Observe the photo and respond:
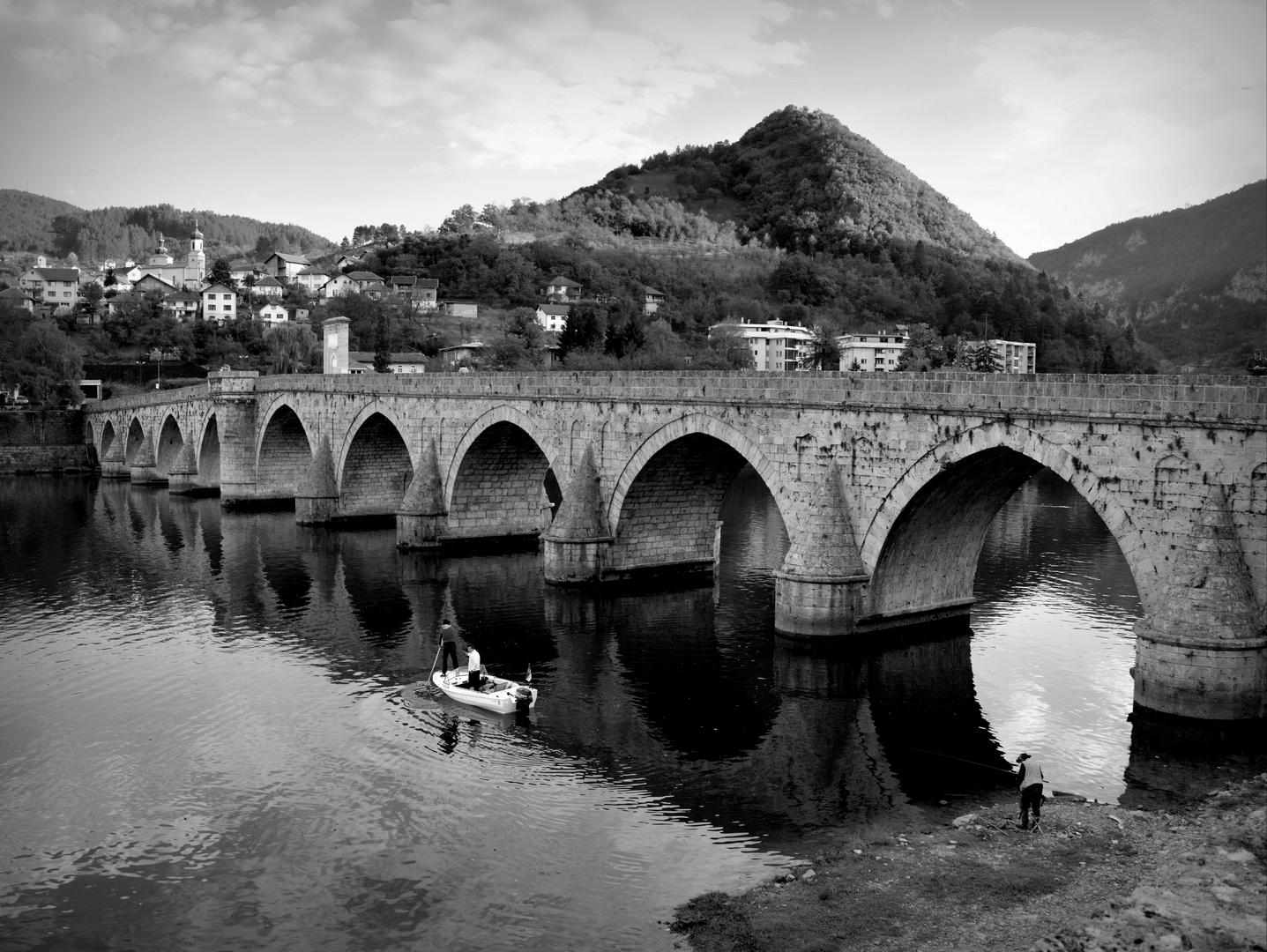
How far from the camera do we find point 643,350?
82938 mm

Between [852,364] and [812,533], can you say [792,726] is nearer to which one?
[812,533]

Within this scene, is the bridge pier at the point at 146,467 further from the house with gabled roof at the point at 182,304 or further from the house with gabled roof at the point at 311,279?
the house with gabled roof at the point at 311,279

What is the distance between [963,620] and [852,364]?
200ft

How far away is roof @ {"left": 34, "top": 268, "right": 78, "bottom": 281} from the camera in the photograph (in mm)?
129875

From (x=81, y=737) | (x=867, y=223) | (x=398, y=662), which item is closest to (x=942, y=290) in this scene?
(x=867, y=223)

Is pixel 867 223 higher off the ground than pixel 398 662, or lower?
higher

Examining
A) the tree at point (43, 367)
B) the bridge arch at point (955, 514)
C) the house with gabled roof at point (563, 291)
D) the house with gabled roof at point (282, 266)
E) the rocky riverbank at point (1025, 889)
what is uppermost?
the house with gabled roof at point (282, 266)

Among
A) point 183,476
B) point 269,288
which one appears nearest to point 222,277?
point 269,288

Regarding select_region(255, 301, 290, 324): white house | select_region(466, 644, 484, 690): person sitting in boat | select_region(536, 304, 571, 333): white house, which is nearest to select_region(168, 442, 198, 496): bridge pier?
select_region(466, 644, 484, 690): person sitting in boat

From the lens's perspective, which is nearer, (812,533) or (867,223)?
(812,533)

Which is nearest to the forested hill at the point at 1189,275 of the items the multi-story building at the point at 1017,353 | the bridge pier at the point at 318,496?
the multi-story building at the point at 1017,353

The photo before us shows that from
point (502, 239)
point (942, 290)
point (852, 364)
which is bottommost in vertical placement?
point (852, 364)

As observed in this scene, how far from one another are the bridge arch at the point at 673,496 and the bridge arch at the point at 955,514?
5.21m

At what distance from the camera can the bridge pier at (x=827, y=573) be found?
26.5 metres
